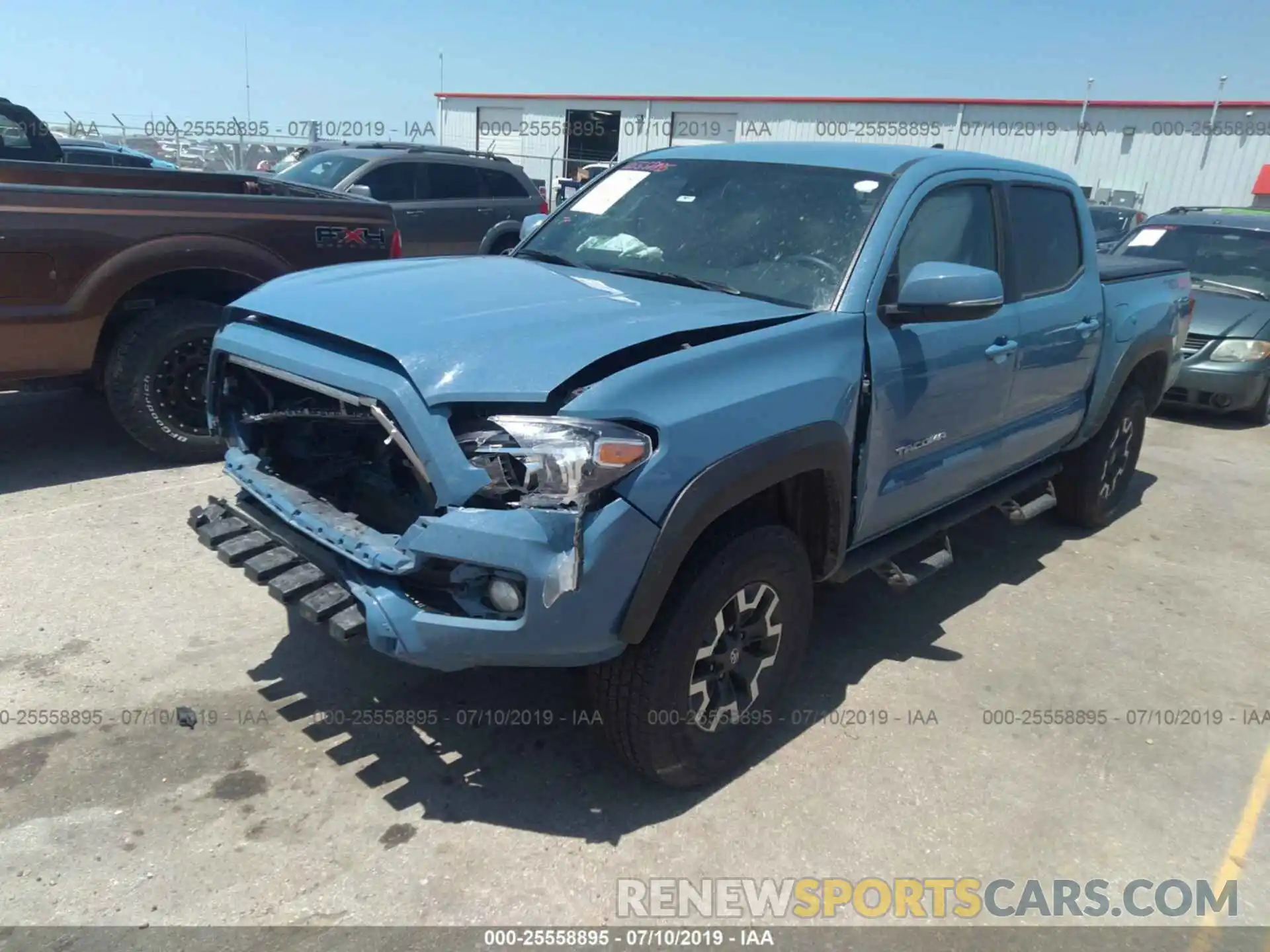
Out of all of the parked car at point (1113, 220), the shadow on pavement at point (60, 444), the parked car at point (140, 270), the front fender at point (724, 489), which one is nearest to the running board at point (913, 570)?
the front fender at point (724, 489)

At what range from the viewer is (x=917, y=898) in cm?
269

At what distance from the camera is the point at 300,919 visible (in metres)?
2.42

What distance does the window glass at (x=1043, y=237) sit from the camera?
4.21 metres

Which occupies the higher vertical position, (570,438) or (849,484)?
(570,438)

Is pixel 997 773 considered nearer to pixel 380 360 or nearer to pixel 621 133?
pixel 380 360

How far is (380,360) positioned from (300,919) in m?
1.50

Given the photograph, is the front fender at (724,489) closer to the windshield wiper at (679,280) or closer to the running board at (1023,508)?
the windshield wiper at (679,280)

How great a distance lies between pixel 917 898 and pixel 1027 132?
86.8 feet

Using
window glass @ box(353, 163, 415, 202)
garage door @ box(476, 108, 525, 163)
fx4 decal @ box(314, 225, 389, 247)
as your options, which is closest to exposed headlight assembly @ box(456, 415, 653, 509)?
fx4 decal @ box(314, 225, 389, 247)

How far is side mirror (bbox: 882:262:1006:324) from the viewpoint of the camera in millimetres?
3164

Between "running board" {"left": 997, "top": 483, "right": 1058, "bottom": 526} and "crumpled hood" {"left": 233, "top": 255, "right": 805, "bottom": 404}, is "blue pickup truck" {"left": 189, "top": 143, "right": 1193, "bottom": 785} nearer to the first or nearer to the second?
"crumpled hood" {"left": 233, "top": 255, "right": 805, "bottom": 404}

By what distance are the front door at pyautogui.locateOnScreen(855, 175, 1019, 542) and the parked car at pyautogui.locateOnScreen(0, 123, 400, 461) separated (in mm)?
3680

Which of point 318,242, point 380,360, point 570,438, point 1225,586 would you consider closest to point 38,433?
point 318,242

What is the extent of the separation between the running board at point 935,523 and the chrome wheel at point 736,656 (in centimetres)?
40
